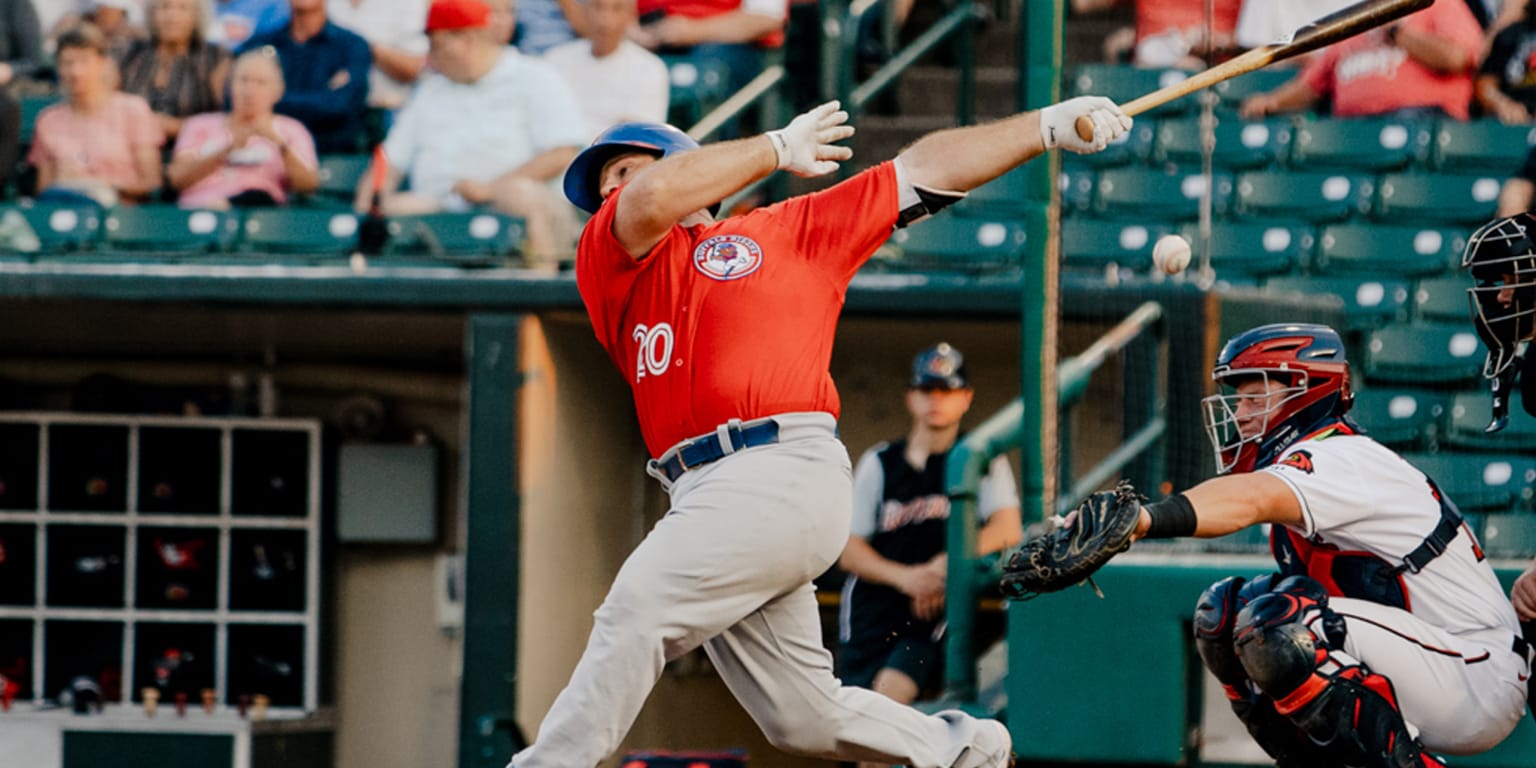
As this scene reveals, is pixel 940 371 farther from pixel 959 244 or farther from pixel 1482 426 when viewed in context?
pixel 1482 426

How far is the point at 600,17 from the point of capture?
28.4 feet

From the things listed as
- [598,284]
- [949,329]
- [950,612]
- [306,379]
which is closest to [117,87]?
[306,379]

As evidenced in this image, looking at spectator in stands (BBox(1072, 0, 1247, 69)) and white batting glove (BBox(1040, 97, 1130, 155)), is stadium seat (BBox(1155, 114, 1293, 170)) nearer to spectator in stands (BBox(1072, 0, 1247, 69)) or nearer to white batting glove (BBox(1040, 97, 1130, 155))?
spectator in stands (BBox(1072, 0, 1247, 69))

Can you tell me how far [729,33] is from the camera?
359 inches

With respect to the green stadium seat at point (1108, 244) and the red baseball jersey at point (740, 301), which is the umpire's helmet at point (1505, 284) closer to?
the red baseball jersey at point (740, 301)

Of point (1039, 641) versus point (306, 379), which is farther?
point (306, 379)

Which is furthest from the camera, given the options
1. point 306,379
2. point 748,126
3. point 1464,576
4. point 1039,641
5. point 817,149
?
point 306,379

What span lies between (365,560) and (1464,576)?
5913 millimetres

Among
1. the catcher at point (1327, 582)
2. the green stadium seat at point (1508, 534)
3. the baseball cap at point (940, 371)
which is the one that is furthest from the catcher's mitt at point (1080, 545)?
the green stadium seat at point (1508, 534)

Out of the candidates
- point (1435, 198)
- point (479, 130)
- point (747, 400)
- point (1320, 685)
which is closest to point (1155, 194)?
point (1435, 198)

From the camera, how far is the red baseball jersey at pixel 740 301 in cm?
432

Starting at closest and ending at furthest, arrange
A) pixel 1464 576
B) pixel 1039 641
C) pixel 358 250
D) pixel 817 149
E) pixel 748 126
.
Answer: pixel 817 149, pixel 1464 576, pixel 1039 641, pixel 358 250, pixel 748 126

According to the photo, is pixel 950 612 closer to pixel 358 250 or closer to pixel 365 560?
pixel 358 250

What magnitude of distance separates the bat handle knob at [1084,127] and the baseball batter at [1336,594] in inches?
30.1
